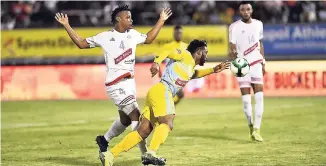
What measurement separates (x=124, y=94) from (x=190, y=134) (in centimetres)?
498

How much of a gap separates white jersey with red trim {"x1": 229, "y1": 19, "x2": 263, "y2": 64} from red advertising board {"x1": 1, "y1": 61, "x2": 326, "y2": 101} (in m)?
10.2

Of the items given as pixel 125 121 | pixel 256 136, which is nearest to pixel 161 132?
pixel 125 121

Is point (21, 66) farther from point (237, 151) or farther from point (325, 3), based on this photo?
point (237, 151)

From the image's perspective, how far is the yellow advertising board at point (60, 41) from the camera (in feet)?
98.1

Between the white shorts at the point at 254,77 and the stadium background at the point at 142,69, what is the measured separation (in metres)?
1.06

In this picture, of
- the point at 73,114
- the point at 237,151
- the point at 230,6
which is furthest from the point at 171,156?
the point at 230,6

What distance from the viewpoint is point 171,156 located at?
44.4ft

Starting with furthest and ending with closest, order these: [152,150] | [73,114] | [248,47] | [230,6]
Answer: [230,6] → [73,114] → [248,47] → [152,150]

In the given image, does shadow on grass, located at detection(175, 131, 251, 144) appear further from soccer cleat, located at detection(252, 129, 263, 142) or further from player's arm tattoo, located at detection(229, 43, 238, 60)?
player's arm tattoo, located at detection(229, 43, 238, 60)

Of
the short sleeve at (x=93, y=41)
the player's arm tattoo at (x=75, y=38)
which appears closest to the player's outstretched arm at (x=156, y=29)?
the short sleeve at (x=93, y=41)

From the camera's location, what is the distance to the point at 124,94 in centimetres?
1228

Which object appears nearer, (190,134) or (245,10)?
(245,10)

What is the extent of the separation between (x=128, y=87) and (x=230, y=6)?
18.5 meters

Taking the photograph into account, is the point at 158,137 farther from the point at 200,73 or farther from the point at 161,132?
the point at 200,73
